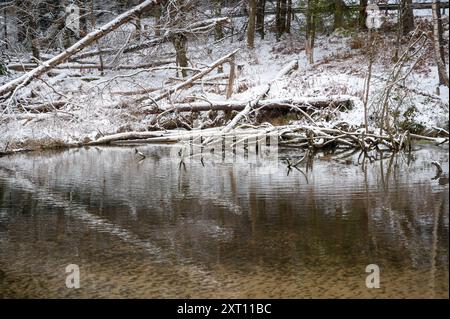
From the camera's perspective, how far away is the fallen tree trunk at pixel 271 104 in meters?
22.1

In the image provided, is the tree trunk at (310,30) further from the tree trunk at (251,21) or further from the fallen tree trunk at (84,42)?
the fallen tree trunk at (84,42)

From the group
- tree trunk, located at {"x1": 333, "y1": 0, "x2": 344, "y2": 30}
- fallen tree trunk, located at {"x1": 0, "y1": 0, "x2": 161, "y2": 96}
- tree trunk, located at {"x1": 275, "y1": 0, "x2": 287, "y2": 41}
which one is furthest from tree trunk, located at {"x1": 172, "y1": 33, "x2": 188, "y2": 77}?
tree trunk, located at {"x1": 275, "y1": 0, "x2": 287, "y2": 41}

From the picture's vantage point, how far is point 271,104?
2244 centimetres

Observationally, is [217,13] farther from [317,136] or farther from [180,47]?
[317,136]

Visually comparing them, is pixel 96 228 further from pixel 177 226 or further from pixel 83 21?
pixel 83 21

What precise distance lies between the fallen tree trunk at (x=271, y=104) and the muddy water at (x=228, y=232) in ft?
21.0

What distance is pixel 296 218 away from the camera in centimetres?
1020

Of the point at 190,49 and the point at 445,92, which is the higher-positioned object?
the point at 190,49

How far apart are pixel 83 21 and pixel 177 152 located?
12.5 m

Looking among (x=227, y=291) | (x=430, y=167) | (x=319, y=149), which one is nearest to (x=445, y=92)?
(x=319, y=149)

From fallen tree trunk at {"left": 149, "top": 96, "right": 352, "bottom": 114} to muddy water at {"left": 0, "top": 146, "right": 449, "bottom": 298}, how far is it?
640 cm

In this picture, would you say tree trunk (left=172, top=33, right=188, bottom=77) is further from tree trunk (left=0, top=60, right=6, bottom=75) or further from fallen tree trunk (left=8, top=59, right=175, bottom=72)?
tree trunk (left=0, top=60, right=6, bottom=75)
